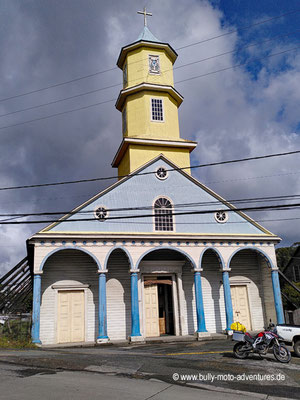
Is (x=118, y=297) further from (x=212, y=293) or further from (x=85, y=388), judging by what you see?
(x=85, y=388)

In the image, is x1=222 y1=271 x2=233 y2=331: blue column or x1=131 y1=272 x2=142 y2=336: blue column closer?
x1=131 y1=272 x2=142 y2=336: blue column

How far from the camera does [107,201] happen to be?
18516mm

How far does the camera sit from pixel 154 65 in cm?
2459

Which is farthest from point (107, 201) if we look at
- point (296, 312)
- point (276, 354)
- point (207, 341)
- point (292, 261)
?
point (292, 261)

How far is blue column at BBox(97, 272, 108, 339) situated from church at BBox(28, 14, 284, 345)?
0.05m

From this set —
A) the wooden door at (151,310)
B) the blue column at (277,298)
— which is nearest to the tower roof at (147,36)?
the wooden door at (151,310)

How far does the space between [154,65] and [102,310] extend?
54.6ft

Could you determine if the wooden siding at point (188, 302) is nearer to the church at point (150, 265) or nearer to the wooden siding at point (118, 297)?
the church at point (150, 265)

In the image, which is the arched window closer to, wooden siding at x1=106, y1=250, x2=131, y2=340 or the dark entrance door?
wooden siding at x1=106, y1=250, x2=131, y2=340

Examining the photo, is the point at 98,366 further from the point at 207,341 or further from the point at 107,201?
the point at 107,201

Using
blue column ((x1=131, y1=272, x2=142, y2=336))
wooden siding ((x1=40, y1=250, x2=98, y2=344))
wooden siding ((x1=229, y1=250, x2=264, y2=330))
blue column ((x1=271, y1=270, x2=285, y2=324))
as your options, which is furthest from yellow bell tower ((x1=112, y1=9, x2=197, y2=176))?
blue column ((x1=271, y1=270, x2=285, y2=324))

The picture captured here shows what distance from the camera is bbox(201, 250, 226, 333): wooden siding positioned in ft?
63.6

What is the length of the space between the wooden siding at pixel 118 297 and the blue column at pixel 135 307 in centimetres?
139

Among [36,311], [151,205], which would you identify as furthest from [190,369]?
[151,205]
